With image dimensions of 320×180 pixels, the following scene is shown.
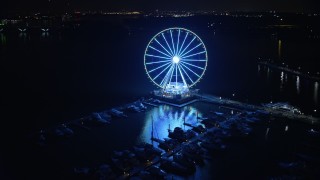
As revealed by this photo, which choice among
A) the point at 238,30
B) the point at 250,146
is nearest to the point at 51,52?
the point at 250,146

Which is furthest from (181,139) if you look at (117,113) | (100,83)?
(100,83)

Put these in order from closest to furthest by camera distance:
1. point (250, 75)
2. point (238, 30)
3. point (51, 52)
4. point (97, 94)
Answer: point (97, 94) < point (250, 75) < point (51, 52) < point (238, 30)

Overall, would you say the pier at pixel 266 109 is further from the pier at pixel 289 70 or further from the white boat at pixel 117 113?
the pier at pixel 289 70

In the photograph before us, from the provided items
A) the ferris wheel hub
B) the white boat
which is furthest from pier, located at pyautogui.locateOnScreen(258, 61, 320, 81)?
the white boat

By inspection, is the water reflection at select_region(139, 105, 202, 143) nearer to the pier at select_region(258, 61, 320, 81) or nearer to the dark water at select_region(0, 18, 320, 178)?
the dark water at select_region(0, 18, 320, 178)

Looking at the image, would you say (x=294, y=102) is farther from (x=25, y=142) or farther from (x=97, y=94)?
(x=25, y=142)

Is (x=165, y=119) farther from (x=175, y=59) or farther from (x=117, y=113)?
(x=175, y=59)
